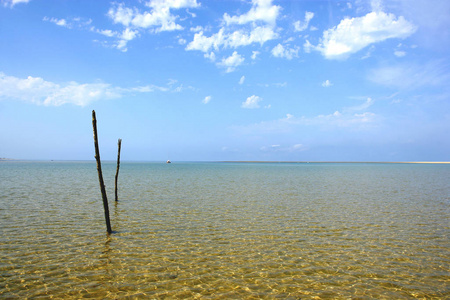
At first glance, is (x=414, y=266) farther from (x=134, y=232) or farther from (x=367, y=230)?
(x=134, y=232)

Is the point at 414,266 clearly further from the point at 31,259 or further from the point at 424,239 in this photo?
the point at 31,259

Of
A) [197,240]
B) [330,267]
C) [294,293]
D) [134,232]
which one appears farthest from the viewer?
[134,232]

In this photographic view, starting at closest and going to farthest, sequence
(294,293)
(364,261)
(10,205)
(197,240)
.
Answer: (294,293) < (364,261) < (197,240) < (10,205)

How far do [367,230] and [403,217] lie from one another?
5.09 metres

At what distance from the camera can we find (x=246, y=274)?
9.12 m

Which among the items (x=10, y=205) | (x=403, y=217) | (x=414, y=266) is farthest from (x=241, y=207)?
(x=10, y=205)

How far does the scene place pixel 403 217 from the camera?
17891mm

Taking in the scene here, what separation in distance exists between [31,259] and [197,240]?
6450 mm

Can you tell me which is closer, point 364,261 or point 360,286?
point 360,286

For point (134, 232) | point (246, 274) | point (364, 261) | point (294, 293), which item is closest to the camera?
point (294, 293)

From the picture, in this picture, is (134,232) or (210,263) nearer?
(210,263)

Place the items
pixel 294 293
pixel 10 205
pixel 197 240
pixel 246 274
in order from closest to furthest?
pixel 294 293, pixel 246 274, pixel 197 240, pixel 10 205

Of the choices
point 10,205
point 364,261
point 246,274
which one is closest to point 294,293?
point 246,274

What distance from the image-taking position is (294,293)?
7.89 meters
